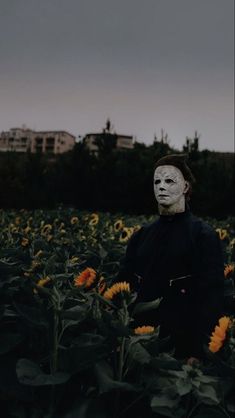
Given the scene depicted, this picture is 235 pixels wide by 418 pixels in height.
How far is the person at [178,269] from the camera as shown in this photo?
2781mm

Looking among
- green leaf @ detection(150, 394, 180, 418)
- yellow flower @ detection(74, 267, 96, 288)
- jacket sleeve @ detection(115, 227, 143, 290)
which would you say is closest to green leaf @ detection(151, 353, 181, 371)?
green leaf @ detection(150, 394, 180, 418)

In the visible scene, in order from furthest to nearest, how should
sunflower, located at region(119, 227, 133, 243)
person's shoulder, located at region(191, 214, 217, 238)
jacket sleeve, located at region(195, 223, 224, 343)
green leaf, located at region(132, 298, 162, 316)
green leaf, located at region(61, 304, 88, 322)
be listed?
sunflower, located at region(119, 227, 133, 243) → person's shoulder, located at region(191, 214, 217, 238) → jacket sleeve, located at region(195, 223, 224, 343) → green leaf, located at region(132, 298, 162, 316) → green leaf, located at region(61, 304, 88, 322)

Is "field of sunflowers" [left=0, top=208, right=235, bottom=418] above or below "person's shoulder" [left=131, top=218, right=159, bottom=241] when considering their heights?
below

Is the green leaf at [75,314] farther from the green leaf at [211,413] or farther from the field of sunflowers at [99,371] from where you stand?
the green leaf at [211,413]

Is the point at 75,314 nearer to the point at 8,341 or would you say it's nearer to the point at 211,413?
the point at 8,341

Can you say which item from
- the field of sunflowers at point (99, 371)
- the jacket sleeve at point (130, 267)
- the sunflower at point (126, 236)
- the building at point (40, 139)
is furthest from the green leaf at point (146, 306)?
the building at point (40, 139)

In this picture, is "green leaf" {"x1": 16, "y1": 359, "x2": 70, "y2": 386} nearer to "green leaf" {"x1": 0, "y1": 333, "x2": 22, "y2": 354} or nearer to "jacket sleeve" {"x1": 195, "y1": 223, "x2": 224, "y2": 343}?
"green leaf" {"x1": 0, "y1": 333, "x2": 22, "y2": 354}

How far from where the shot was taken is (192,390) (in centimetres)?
166

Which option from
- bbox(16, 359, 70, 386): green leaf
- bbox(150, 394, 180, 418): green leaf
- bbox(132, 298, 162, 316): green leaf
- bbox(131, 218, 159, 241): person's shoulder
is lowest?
bbox(150, 394, 180, 418): green leaf

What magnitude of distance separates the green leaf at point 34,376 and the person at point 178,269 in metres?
1.20

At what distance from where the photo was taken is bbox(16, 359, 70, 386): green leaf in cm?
164

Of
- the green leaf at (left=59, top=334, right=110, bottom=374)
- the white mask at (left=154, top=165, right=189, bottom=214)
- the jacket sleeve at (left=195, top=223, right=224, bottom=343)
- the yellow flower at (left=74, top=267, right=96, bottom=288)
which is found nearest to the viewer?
the green leaf at (left=59, top=334, right=110, bottom=374)

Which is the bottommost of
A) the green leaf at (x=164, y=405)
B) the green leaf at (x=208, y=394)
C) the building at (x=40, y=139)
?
the green leaf at (x=164, y=405)

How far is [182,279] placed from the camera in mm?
2912
